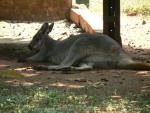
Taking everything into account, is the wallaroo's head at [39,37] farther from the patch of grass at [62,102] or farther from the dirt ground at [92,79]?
the patch of grass at [62,102]

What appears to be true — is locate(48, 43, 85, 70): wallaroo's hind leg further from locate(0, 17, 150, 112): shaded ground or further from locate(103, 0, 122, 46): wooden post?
locate(103, 0, 122, 46): wooden post

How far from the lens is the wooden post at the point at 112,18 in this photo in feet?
32.1

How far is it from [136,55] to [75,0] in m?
7.33

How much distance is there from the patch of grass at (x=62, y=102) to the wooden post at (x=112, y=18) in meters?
3.42

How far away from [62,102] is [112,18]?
13.3ft

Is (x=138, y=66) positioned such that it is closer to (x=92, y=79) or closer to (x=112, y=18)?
(x=92, y=79)

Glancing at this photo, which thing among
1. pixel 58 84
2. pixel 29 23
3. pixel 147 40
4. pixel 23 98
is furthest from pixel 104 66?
pixel 29 23

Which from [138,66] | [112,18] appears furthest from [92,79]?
[112,18]

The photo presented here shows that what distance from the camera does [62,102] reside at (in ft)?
19.9

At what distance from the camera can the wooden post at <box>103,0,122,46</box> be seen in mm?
9797

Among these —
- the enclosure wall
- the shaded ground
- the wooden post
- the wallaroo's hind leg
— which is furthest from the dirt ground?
the enclosure wall

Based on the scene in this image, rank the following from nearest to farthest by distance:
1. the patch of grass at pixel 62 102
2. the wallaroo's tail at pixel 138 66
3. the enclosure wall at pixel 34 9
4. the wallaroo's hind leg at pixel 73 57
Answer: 1. the patch of grass at pixel 62 102
2. the wallaroo's tail at pixel 138 66
3. the wallaroo's hind leg at pixel 73 57
4. the enclosure wall at pixel 34 9

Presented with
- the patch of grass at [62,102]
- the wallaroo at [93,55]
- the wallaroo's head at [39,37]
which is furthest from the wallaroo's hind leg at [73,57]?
the patch of grass at [62,102]

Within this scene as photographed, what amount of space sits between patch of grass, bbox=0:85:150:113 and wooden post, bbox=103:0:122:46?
3423mm
